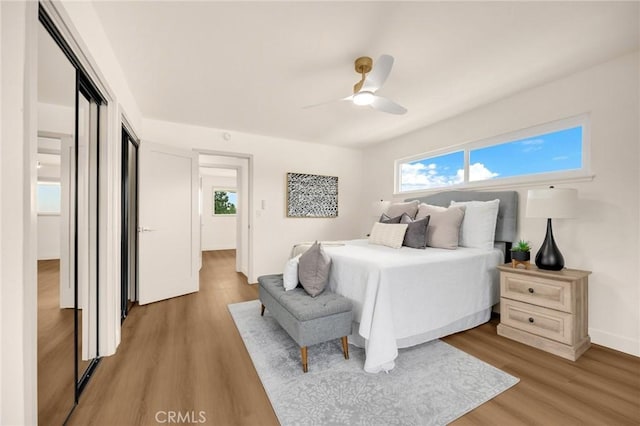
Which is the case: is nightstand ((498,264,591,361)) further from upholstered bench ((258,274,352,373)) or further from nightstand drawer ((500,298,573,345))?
upholstered bench ((258,274,352,373))

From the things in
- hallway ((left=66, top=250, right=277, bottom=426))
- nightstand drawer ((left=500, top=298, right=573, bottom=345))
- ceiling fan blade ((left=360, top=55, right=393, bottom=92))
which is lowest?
hallway ((left=66, top=250, right=277, bottom=426))

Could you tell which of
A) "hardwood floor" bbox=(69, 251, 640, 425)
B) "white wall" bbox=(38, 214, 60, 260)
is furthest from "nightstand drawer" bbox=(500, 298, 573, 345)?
"white wall" bbox=(38, 214, 60, 260)

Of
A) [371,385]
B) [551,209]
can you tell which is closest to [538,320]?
[551,209]

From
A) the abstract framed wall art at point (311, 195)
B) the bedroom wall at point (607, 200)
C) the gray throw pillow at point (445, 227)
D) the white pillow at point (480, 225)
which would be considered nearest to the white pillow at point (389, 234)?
the gray throw pillow at point (445, 227)

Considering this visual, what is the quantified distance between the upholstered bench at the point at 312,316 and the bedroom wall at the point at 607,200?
215cm

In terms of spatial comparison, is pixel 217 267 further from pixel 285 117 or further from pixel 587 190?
pixel 587 190

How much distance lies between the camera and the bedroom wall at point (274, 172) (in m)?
A: 3.71

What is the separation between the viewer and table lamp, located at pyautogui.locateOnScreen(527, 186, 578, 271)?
2111 mm

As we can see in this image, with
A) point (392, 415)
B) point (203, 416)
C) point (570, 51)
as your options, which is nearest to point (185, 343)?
point (203, 416)

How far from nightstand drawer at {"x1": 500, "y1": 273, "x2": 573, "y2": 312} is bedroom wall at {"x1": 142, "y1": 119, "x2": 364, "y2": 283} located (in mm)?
2955

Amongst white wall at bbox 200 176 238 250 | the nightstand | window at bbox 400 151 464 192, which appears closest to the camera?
the nightstand

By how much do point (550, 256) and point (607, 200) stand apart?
2.17 ft

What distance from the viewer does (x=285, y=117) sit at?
3.42m

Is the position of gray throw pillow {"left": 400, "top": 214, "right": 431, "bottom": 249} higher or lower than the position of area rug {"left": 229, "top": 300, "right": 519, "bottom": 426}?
higher
